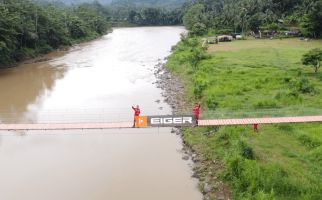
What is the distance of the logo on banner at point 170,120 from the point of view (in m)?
13.4

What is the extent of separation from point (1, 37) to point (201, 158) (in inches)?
968

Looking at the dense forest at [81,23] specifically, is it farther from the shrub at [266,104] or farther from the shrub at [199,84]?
the shrub at [266,104]

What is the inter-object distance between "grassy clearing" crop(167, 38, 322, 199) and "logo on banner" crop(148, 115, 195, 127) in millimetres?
1762

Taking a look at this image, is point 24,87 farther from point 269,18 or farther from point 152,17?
point 152,17

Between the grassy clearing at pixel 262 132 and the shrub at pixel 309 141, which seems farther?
the shrub at pixel 309 141

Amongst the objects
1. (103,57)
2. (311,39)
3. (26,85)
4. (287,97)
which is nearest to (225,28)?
(311,39)

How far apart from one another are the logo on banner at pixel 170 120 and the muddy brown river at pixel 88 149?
177 cm

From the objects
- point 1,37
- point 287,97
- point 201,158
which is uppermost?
point 1,37

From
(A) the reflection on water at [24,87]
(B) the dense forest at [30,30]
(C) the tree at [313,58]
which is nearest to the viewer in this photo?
(A) the reflection on water at [24,87]

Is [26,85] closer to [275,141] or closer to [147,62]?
[147,62]

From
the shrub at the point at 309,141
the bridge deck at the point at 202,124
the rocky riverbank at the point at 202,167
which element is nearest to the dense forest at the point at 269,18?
the rocky riverbank at the point at 202,167

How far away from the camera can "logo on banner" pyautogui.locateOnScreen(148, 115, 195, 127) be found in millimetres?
13352

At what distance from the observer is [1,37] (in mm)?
33125

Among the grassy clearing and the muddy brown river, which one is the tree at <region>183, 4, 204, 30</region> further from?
the muddy brown river
